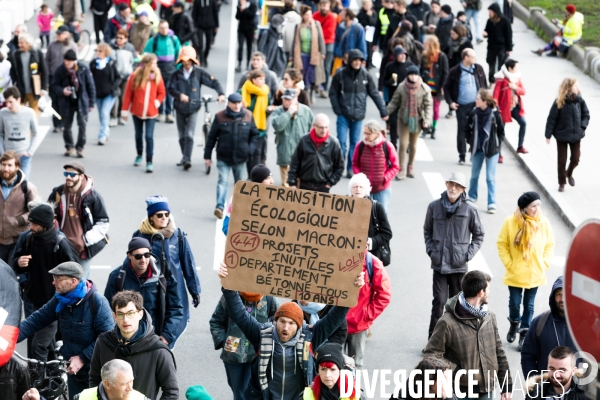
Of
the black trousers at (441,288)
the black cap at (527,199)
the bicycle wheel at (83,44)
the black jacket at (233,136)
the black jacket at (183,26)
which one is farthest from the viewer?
the bicycle wheel at (83,44)

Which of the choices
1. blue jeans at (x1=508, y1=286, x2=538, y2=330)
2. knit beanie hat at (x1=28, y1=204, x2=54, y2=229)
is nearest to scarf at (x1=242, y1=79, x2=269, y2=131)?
blue jeans at (x1=508, y1=286, x2=538, y2=330)

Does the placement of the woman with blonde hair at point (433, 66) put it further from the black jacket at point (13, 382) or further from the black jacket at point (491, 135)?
the black jacket at point (13, 382)

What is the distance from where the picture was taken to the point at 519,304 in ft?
37.1

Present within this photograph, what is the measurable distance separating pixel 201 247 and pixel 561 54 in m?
16.2

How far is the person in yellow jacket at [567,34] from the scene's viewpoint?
1054 inches

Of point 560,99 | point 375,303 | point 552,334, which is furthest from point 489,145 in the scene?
point 552,334

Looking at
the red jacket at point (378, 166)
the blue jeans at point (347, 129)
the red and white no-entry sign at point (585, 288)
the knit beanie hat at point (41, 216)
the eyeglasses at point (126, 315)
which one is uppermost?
the red and white no-entry sign at point (585, 288)

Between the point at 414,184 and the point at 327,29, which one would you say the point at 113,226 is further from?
the point at 327,29

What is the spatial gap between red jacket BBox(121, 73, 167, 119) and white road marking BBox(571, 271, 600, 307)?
41.5 feet

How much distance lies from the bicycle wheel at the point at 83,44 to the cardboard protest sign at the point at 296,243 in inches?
734

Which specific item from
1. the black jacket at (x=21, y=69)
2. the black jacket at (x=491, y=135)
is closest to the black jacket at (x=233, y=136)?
the black jacket at (x=491, y=135)

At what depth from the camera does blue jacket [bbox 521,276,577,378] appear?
8375 millimetres

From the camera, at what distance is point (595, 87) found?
2412 centimetres

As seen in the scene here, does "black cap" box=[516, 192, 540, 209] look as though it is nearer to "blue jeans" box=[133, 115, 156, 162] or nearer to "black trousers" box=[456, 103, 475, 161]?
"black trousers" box=[456, 103, 475, 161]
